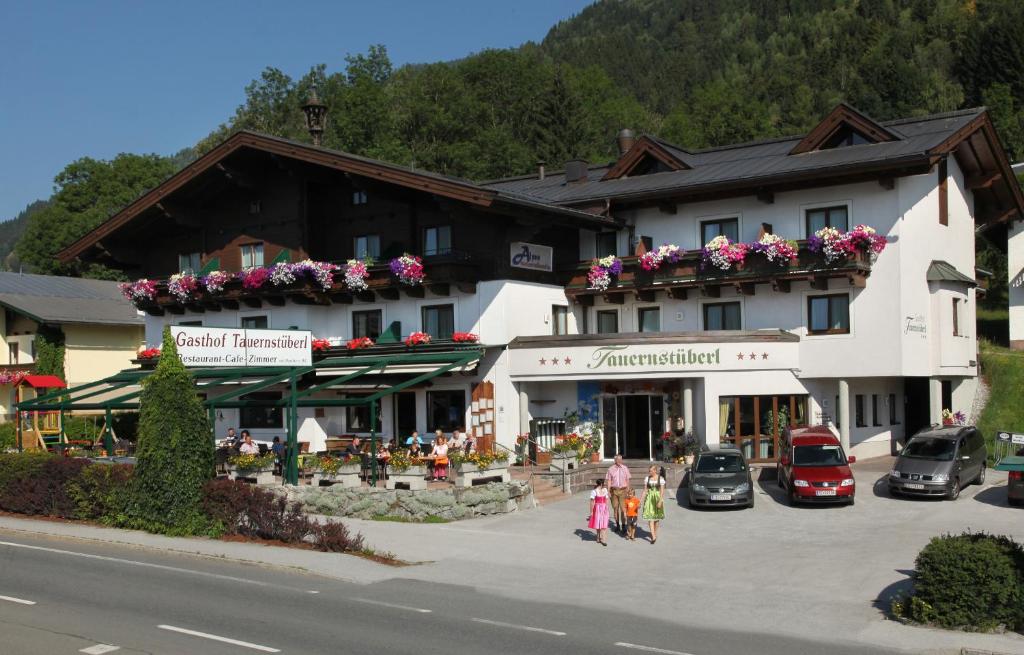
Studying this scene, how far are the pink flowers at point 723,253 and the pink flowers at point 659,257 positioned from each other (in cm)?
102

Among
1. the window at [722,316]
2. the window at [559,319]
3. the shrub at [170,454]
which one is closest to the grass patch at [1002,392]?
the window at [722,316]

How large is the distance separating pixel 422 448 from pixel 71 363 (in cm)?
2525

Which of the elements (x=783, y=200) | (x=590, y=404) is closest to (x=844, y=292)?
(x=783, y=200)

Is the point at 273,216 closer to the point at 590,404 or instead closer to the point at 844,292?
the point at 590,404

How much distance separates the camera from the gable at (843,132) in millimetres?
33438

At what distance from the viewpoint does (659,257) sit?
34875 millimetres

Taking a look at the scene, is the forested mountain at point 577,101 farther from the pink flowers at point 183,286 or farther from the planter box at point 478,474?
the planter box at point 478,474

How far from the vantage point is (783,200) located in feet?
112

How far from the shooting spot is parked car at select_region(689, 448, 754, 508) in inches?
1033

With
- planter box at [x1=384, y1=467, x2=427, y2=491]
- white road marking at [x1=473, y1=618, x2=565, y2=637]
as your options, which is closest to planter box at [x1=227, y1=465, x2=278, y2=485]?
planter box at [x1=384, y1=467, x2=427, y2=491]

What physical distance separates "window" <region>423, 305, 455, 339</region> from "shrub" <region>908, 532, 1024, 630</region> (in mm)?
22062

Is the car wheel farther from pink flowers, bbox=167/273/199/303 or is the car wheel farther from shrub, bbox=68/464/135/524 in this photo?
pink flowers, bbox=167/273/199/303

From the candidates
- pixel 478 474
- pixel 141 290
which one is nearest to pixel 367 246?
pixel 141 290

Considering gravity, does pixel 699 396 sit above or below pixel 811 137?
below
